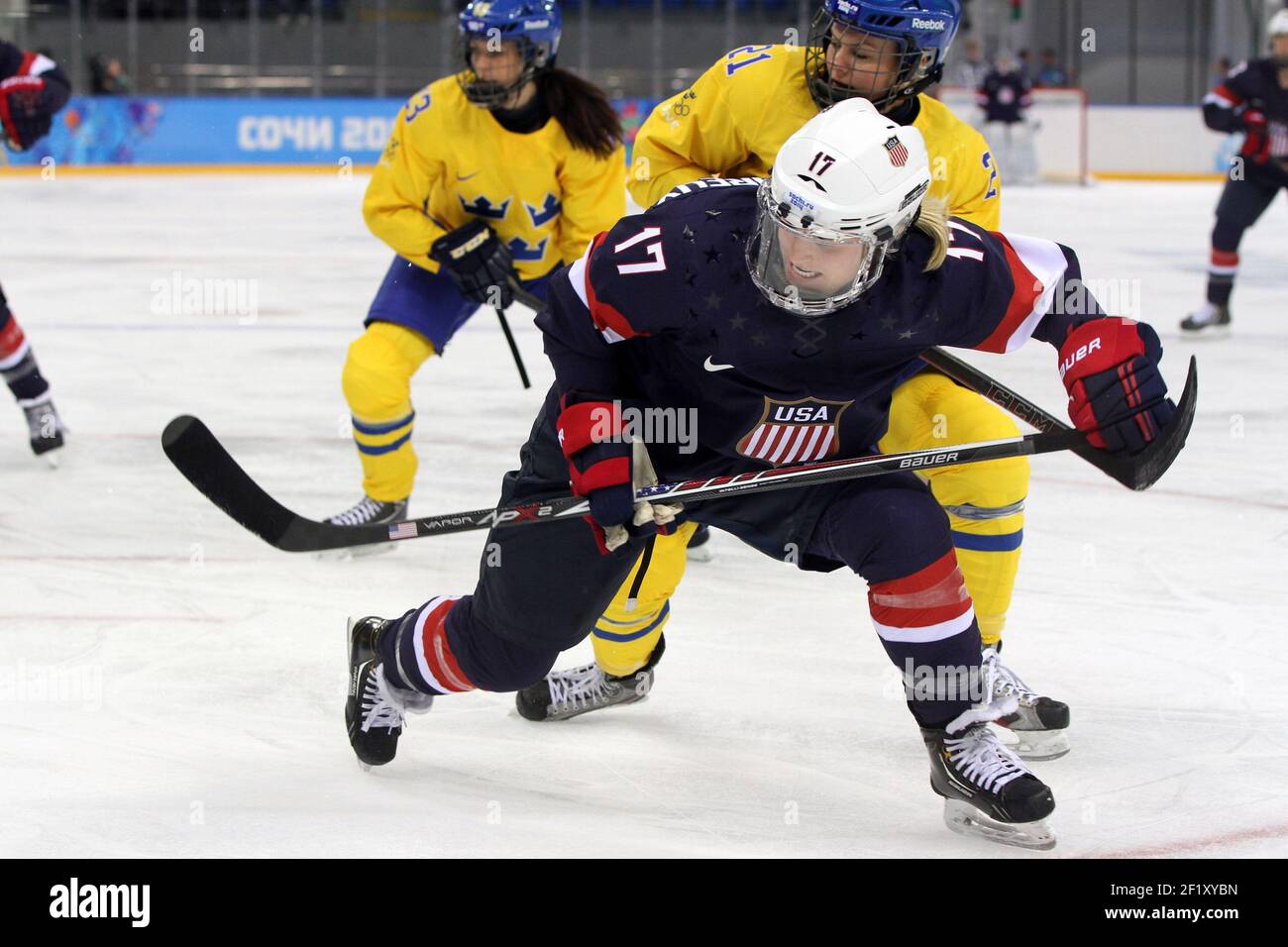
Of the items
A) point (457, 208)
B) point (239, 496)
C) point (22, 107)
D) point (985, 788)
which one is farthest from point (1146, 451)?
point (22, 107)

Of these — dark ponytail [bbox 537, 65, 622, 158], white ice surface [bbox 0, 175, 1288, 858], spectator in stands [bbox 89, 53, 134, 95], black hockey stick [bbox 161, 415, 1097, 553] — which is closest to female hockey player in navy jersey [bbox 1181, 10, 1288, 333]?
white ice surface [bbox 0, 175, 1288, 858]

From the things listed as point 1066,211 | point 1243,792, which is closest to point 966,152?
point 1243,792

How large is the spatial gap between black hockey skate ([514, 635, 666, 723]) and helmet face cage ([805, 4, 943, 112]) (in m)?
0.94

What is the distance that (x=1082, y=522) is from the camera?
3900 millimetres

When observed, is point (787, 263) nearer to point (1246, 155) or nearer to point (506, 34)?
point (506, 34)

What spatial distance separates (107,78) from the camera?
15172mm

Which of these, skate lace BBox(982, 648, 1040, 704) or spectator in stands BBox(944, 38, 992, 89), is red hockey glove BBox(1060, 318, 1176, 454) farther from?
spectator in stands BBox(944, 38, 992, 89)

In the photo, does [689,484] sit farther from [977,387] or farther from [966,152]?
[966,152]

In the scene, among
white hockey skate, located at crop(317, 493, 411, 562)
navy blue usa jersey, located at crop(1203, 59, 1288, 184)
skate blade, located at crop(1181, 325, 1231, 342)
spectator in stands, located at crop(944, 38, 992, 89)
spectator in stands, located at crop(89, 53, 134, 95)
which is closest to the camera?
white hockey skate, located at crop(317, 493, 411, 562)

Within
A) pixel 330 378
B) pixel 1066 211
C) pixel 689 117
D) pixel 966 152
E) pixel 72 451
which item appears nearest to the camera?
pixel 966 152

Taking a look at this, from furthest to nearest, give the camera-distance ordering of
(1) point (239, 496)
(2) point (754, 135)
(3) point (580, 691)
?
(2) point (754, 135) < (3) point (580, 691) < (1) point (239, 496)

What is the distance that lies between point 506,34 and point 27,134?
184 cm

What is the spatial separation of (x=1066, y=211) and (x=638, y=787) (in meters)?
9.95

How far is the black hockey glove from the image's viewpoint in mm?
3621
